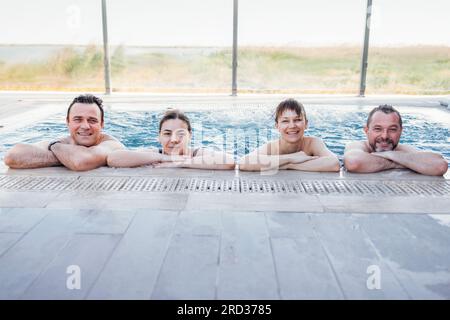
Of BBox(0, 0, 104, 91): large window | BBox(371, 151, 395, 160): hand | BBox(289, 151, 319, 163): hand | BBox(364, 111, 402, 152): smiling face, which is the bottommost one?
BBox(289, 151, 319, 163): hand

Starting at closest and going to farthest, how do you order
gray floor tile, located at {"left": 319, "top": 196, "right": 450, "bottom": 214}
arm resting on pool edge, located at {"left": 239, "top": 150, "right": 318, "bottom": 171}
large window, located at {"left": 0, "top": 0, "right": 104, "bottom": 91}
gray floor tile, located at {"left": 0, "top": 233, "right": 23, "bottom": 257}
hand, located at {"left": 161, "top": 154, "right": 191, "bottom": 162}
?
gray floor tile, located at {"left": 0, "top": 233, "right": 23, "bottom": 257} → gray floor tile, located at {"left": 319, "top": 196, "right": 450, "bottom": 214} → arm resting on pool edge, located at {"left": 239, "top": 150, "right": 318, "bottom": 171} → hand, located at {"left": 161, "top": 154, "right": 191, "bottom": 162} → large window, located at {"left": 0, "top": 0, "right": 104, "bottom": 91}

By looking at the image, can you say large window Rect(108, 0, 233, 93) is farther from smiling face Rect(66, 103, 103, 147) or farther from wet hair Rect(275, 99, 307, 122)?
wet hair Rect(275, 99, 307, 122)

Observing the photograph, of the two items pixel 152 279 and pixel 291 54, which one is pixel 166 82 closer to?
pixel 291 54

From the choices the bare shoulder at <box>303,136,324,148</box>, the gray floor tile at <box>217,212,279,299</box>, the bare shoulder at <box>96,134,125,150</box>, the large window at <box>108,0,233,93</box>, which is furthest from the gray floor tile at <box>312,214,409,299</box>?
the large window at <box>108,0,233,93</box>

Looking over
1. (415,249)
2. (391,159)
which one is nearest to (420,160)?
(391,159)

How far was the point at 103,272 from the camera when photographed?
4.91 feet

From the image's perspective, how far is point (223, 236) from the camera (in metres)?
1.82

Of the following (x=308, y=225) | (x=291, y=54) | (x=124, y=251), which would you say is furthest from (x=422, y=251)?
(x=291, y=54)

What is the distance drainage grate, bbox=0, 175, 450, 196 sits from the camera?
8.19ft

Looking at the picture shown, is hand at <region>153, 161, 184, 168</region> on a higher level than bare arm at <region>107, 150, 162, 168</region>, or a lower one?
lower

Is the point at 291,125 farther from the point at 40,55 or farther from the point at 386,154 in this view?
the point at 40,55

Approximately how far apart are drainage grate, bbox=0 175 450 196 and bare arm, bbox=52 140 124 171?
20 cm

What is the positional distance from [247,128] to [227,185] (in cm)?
381
